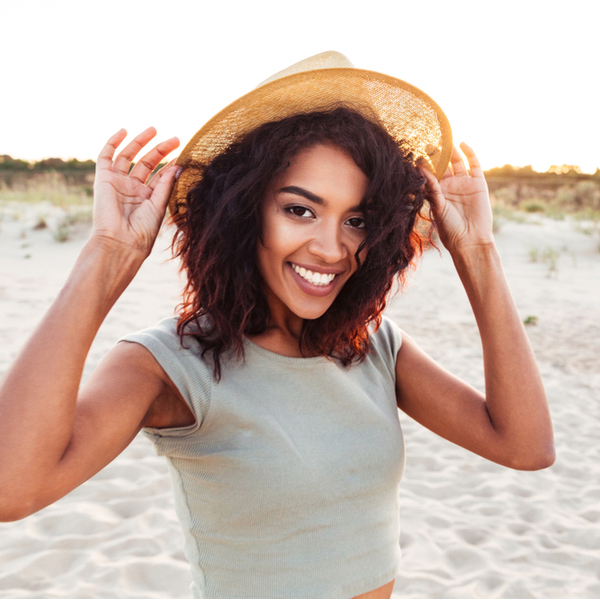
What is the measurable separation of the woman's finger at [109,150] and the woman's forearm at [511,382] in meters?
1.21

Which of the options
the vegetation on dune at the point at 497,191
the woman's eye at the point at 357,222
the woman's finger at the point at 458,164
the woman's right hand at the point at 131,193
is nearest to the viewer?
Answer: the woman's right hand at the point at 131,193

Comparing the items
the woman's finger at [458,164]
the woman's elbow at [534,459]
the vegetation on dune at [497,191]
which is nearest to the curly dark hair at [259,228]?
the woman's finger at [458,164]

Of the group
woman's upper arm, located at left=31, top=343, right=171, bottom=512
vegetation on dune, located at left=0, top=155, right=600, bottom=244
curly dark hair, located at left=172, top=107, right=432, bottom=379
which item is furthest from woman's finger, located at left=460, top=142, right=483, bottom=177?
vegetation on dune, located at left=0, top=155, right=600, bottom=244

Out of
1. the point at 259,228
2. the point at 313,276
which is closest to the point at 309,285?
the point at 313,276

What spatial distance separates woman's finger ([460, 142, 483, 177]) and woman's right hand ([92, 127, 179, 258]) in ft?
3.33

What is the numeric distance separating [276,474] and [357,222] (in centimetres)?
78

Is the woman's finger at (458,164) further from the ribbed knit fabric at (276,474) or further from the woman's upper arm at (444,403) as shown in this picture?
the ribbed knit fabric at (276,474)

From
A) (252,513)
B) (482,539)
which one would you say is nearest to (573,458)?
(482,539)

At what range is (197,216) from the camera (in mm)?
1665

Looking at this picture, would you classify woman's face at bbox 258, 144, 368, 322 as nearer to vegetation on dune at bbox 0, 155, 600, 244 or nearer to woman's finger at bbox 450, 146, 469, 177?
woman's finger at bbox 450, 146, 469, 177

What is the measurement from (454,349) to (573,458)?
2.66m

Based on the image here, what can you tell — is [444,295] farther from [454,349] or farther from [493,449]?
[493,449]

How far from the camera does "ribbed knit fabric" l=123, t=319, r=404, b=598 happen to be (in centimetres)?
137

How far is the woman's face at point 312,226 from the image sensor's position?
4.99 ft
